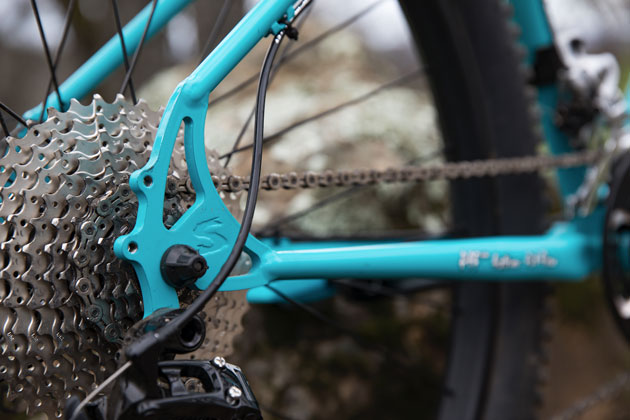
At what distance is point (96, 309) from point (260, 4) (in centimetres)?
32

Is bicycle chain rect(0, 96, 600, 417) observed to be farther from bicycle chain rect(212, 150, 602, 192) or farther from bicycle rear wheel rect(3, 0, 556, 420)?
bicycle rear wheel rect(3, 0, 556, 420)

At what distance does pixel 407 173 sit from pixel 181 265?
1.31 ft

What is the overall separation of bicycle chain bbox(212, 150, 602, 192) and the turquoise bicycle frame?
6 centimetres

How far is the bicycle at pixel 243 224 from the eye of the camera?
21.0 inches

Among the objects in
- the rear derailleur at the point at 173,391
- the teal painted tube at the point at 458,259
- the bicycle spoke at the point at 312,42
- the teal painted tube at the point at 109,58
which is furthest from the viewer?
the bicycle spoke at the point at 312,42

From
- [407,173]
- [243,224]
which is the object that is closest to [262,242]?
[243,224]

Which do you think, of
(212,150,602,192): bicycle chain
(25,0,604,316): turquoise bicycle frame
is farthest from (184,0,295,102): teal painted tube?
(212,150,602,192): bicycle chain

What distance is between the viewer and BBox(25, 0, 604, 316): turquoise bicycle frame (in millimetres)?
538

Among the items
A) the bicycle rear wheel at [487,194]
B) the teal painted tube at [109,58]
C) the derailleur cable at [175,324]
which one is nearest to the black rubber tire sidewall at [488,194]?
the bicycle rear wheel at [487,194]

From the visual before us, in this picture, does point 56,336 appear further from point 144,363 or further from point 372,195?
point 372,195

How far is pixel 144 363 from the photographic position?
0.47m

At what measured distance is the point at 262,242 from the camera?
0.65 meters

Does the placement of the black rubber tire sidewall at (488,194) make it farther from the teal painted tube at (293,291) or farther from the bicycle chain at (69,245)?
the bicycle chain at (69,245)

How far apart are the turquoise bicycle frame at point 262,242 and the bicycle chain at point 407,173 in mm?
63
